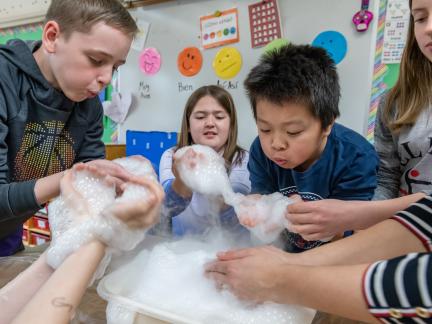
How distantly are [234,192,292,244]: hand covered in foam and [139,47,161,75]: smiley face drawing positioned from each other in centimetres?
123

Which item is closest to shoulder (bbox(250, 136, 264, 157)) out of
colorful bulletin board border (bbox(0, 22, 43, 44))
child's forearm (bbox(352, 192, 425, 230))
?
child's forearm (bbox(352, 192, 425, 230))

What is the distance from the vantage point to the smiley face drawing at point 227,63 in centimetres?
154

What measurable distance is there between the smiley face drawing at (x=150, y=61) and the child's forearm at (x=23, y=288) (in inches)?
53.7

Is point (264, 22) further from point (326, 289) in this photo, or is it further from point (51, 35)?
point (326, 289)

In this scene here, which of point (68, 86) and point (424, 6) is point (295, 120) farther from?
point (68, 86)

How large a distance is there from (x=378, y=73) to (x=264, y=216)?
0.90 meters

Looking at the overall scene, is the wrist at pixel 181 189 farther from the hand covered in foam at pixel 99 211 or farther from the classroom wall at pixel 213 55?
the classroom wall at pixel 213 55

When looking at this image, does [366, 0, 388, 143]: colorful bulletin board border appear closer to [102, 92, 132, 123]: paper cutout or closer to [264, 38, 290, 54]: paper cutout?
[264, 38, 290, 54]: paper cutout

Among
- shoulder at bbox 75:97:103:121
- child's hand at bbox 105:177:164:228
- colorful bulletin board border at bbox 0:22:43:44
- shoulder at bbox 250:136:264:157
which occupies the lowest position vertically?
child's hand at bbox 105:177:164:228

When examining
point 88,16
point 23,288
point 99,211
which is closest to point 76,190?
point 99,211

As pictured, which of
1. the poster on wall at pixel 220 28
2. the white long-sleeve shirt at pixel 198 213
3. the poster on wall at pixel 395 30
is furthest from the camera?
the poster on wall at pixel 220 28

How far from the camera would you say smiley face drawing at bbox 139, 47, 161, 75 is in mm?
1756

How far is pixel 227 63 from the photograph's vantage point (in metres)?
1.57

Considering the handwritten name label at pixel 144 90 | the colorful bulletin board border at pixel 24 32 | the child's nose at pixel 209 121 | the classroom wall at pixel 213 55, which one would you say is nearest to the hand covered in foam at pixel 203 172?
the child's nose at pixel 209 121
